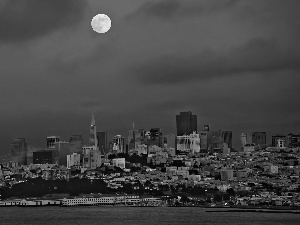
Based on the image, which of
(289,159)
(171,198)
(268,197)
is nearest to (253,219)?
(268,197)

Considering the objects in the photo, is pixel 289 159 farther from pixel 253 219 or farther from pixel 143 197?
pixel 253 219

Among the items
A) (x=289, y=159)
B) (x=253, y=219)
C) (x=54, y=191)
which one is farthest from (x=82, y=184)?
(x=253, y=219)

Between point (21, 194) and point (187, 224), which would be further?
point (21, 194)

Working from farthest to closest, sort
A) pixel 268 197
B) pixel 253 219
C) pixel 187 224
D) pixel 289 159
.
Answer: pixel 289 159 < pixel 268 197 < pixel 253 219 < pixel 187 224

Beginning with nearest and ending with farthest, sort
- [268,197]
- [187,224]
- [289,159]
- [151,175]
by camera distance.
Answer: [187,224]
[268,197]
[151,175]
[289,159]

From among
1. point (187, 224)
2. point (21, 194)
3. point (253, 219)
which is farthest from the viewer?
point (21, 194)

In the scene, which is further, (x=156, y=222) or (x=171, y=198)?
(x=171, y=198)

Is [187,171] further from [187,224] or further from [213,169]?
[187,224]

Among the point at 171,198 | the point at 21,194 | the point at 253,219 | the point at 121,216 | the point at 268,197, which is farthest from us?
the point at 21,194

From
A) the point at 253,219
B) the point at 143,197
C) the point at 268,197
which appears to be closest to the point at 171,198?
the point at 143,197
